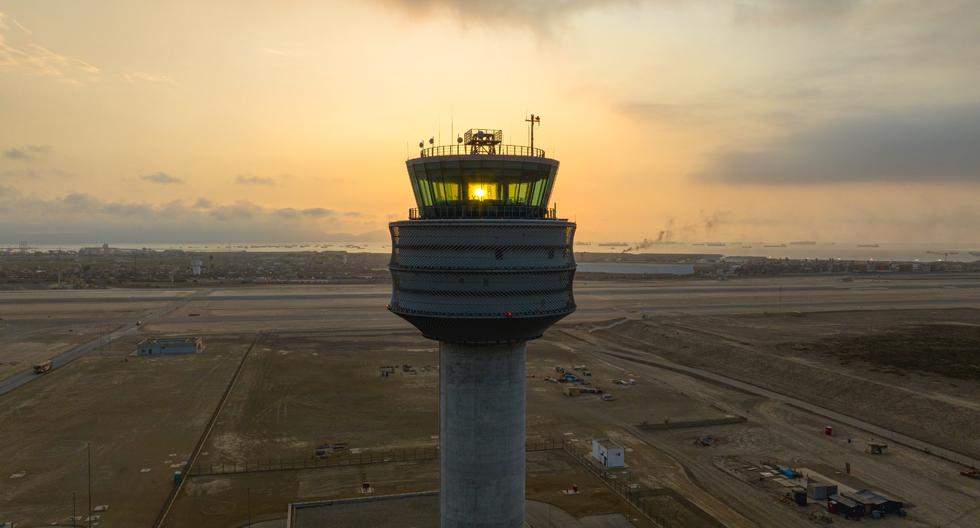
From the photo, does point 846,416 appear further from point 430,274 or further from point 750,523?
point 430,274

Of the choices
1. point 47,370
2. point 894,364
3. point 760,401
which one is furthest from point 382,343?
point 894,364

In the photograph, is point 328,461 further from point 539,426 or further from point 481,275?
point 481,275

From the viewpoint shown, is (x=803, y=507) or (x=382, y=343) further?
(x=382, y=343)

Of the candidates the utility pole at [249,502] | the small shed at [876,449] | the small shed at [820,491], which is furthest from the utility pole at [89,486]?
the small shed at [876,449]

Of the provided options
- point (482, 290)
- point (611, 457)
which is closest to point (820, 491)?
point (611, 457)

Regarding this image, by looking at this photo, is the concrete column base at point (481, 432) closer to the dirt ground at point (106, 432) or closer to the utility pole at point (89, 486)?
the dirt ground at point (106, 432)

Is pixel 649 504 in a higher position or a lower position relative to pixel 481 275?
lower
